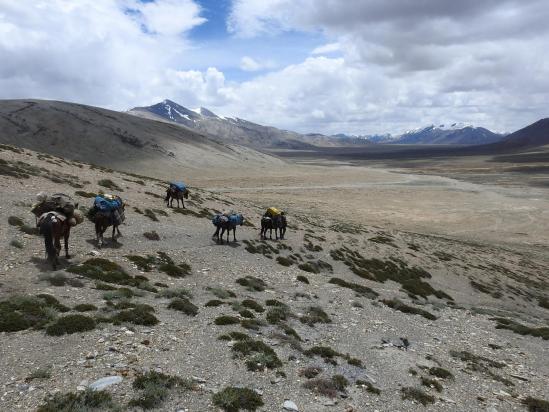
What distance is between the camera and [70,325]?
1245cm

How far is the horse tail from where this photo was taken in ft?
55.8

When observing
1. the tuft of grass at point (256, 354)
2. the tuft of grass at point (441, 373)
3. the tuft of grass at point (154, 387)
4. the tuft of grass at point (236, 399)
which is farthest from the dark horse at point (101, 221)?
the tuft of grass at point (441, 373)

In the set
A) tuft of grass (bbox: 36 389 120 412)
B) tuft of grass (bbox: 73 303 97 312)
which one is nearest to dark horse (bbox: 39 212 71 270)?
tuft of grass (bbox: 73 303 97 312)

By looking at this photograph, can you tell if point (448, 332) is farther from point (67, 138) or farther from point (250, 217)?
point (67, 138)

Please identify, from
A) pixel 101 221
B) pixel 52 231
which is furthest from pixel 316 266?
pixel 52 231

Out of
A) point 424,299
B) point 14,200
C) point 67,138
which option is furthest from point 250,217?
point 67,138

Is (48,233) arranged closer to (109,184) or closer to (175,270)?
(175,270)

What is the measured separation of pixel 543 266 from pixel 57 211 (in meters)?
57.6

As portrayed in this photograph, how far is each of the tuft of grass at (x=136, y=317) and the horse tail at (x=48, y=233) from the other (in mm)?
5643

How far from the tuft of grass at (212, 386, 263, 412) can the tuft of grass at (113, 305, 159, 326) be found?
14.6 ft

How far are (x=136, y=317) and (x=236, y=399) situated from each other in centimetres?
527

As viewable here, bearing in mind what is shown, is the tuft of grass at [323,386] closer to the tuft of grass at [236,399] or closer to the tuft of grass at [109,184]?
the tuft of grass at [236,399]

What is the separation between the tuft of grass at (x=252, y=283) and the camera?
21.9 metres

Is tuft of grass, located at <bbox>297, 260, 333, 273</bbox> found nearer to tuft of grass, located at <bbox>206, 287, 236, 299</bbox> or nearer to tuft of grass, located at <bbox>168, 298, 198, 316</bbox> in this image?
tuft of grass, located at <bbox>206, 287, 236, 299</bbox>
